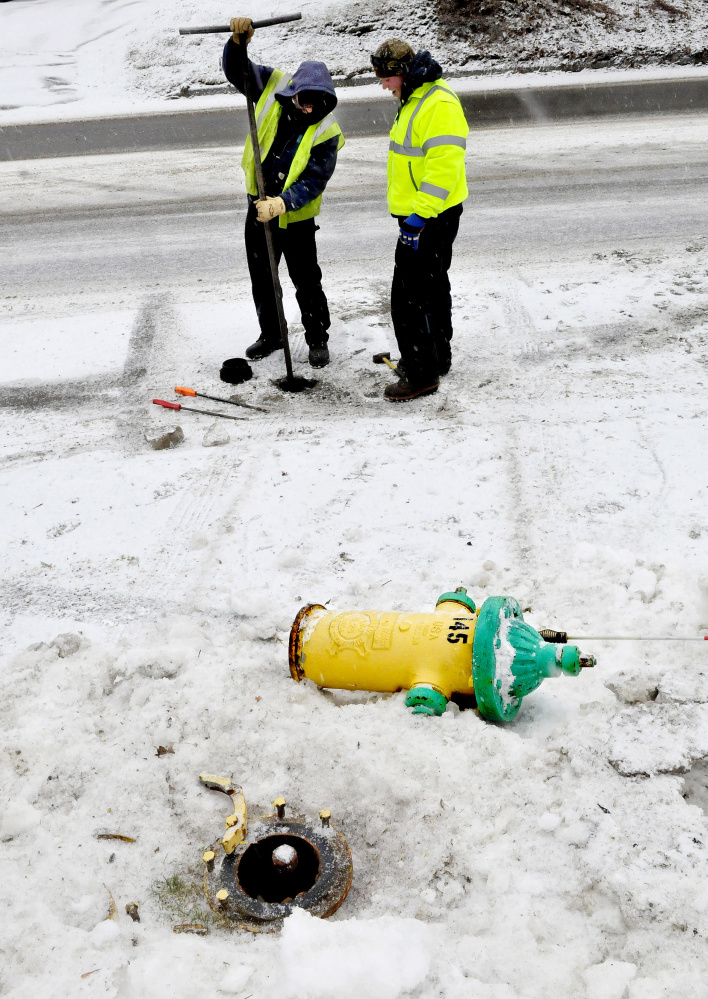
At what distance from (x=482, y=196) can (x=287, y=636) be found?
7.00 m

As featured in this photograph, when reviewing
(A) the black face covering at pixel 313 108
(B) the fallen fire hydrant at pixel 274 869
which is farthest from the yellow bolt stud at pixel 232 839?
(A) the black face covering at pixel 313 108

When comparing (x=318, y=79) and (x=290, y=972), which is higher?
(x=318, y=79)

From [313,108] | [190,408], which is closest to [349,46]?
[313,108]

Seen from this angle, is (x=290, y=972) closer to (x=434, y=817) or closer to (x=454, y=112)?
(x=434, y=817)

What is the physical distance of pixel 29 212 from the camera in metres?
9.23

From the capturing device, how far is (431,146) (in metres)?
4.23

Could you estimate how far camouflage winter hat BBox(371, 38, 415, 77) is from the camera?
4141 millimetres

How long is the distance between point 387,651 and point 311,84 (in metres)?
3.28

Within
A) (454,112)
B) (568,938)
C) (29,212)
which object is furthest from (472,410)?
(29,212)

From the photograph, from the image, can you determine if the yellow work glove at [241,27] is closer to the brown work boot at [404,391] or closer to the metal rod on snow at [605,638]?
the brown work boot at [404,391]

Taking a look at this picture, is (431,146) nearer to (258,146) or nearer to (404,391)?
(258,146)

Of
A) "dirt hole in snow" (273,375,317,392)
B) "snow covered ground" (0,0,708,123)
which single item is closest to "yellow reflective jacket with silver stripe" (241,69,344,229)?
"dirt hole in snow" (273,375,317,392)

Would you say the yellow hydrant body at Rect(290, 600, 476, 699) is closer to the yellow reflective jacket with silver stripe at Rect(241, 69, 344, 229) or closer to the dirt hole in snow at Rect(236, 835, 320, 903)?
the dirt hole in snow at Rect(236, 835, 320, 903)

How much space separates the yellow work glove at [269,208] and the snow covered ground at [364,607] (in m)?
1.09
